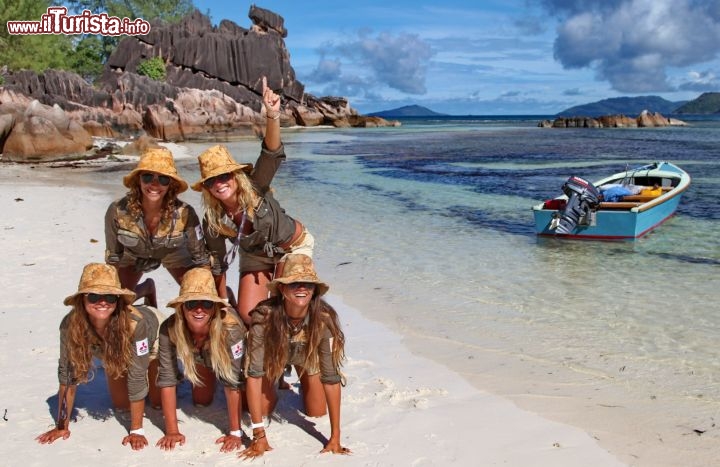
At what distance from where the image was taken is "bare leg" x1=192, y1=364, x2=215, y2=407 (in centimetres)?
473

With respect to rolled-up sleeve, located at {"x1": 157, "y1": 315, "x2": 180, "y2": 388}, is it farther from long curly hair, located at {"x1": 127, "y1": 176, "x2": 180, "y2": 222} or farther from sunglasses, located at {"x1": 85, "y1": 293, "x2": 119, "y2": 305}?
long curly hair, located at {"x1": 127, "y1": 176, "x2": 180, "y2": 222}

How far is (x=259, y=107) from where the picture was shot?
241 ft

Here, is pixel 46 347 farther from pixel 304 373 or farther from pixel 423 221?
pixel 423 221

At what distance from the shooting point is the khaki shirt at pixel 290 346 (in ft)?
13.7

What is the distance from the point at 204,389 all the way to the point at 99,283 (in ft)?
3.78

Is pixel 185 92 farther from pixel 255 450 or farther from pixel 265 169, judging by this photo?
pixel 255 450

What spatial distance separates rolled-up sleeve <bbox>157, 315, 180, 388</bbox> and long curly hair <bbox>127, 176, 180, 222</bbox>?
797mm

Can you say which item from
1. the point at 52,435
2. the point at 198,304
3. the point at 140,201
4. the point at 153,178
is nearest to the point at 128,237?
the point at 140,201

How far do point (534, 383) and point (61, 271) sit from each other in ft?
19.9

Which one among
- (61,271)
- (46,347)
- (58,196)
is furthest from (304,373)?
(58,196)

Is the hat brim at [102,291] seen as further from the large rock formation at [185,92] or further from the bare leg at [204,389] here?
the large rock formation at [185,92]

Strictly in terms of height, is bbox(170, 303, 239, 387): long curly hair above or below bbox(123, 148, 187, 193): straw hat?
below

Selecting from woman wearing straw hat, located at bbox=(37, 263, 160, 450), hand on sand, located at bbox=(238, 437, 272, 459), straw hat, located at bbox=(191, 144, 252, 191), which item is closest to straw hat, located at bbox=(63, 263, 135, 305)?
woman wearing straw hat, located at bbox=(37, 263, 160, 450)
